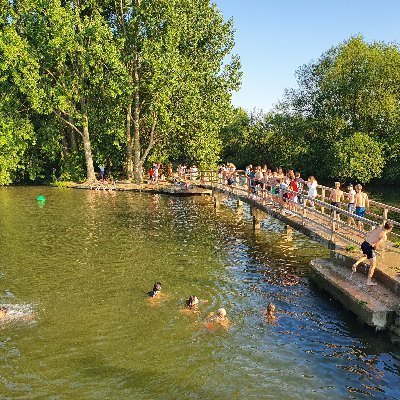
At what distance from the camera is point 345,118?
5988cm

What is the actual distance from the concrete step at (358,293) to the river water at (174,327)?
454 millimetres

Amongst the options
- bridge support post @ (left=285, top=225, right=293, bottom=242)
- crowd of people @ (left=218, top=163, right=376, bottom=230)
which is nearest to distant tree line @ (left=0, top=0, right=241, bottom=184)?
crowd of people @ (left=218, top=163, right=376, bottom=230)

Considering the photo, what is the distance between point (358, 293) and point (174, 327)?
5806 mm

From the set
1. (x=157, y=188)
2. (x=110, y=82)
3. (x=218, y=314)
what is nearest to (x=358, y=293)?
(x=218, y=314)

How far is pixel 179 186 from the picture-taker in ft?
146

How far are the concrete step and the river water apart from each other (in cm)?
45

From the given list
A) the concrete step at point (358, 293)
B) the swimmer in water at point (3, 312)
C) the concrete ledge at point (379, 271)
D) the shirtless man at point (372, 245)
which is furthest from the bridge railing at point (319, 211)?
Result: the swimmer in water at point (3, 312)

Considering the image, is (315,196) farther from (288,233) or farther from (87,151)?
(87,151)

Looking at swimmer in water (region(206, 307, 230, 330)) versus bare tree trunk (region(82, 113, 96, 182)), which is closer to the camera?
swimmer in water (region(206, 307, 230, 330))

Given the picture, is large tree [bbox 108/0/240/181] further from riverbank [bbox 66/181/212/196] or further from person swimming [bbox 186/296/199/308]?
person swimming [bbox 186/296/199/308]

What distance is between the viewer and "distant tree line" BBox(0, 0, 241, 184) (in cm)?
4438

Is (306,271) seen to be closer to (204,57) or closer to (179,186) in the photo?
(179,186)

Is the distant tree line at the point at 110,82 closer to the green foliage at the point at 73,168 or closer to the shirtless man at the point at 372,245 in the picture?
A: the green foliage at the point at 73,168

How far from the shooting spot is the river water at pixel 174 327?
435 inches
